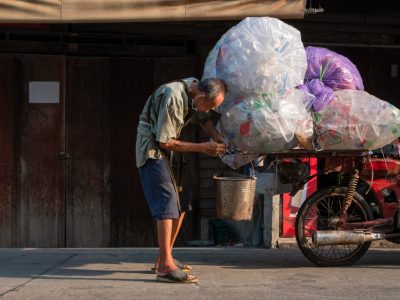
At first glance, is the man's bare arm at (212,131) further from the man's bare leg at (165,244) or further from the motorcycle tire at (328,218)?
the motorcycle tire at (328,218)

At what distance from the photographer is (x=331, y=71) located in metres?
6.32

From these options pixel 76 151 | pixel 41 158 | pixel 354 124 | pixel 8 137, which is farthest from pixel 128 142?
pixel 354 124

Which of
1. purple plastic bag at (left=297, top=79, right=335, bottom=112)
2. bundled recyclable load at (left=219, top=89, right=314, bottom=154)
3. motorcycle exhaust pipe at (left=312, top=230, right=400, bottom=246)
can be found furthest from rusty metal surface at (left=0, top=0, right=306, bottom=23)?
motorcycle exhaust pipe at (left=312, top=230, right=400, bottom=246)

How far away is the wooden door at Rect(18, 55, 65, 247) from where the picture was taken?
900 cm

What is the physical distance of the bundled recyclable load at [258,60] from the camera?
5.98 metres

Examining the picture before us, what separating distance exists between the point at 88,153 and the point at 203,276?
354 centimetres

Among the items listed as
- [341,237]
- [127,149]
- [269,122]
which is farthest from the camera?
[127,149]

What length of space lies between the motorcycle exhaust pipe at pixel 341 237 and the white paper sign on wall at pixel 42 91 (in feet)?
14.0

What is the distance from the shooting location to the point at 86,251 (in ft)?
24.5

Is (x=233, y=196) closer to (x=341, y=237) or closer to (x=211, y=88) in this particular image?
(x=211, y=88)

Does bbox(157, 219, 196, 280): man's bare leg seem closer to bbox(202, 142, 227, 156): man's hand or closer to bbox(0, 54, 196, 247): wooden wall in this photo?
bbox(202, 142, 227, 156): man's hand

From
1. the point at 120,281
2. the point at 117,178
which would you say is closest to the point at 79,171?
the point at 117,178

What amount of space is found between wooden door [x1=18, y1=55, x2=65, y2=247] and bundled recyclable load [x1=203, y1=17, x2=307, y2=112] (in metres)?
3.42

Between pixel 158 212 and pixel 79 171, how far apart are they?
11.8 ft
